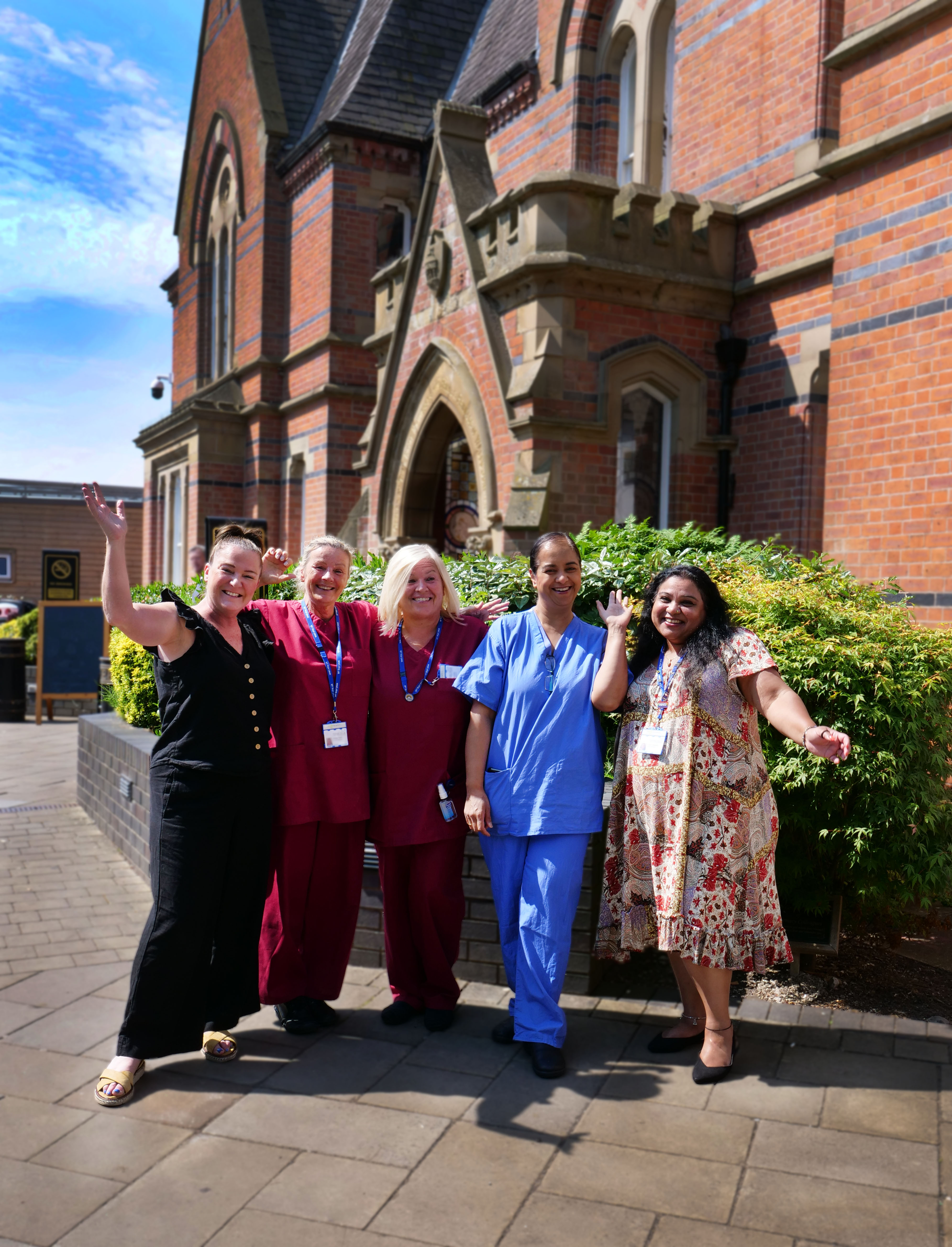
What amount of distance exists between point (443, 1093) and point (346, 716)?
1.41 m

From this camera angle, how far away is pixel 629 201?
9773 millimetres

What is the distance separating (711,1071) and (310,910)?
164 centimetres

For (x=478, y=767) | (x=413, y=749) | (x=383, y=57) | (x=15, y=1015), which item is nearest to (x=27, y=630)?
(x=383, y=57)

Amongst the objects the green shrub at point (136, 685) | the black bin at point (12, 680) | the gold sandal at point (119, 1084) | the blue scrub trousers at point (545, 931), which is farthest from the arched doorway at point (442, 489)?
the gold sandal at point (119, 1084)

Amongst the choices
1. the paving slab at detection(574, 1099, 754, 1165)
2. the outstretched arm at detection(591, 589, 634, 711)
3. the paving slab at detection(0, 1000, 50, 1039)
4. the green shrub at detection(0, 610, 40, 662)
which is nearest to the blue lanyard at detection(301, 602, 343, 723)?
the outstretched arm at detection(591, 589, 634, 711)

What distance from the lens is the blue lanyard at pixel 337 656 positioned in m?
4.07

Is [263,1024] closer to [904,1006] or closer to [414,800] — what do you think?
[414,800]

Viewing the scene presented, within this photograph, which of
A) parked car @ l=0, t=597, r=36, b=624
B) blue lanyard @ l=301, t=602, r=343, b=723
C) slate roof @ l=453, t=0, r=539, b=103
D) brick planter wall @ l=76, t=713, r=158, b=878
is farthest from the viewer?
parked car @ l=0, t=597, r=36, b=624

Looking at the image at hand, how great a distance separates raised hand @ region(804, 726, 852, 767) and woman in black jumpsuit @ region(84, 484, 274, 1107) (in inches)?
76.9

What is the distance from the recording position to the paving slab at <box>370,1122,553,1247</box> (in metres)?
2.85

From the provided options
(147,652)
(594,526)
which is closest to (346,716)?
(147,652)

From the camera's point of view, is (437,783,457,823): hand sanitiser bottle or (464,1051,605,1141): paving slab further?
(437,783,457,823): hand sanitiser bottle

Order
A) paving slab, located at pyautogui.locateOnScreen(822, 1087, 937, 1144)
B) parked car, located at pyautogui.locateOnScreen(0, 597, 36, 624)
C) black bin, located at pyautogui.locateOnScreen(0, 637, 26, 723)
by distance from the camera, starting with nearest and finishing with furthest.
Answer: paving slab, located at pyautogui.locateOnScreen(822, 1087, 937, 1144) < black bin, located at pyautogui.locateOnScreen(0, 637, 26, 723) < parked car, located at pyautogui.locateOnScreen(0, 597, 36, 624)

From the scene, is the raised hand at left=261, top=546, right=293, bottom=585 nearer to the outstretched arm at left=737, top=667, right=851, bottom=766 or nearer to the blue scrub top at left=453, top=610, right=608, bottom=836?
the blue scrub top at left=453, top=610, right=608, bottom=836
